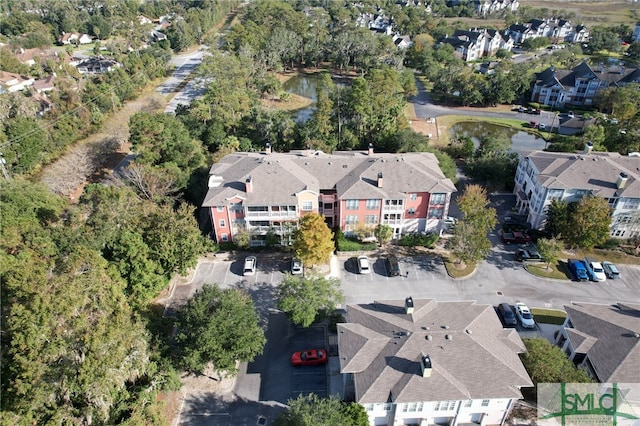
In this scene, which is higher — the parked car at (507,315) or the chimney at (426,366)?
→ the chimney at (426,366)

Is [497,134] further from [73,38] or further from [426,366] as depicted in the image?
[73,38]

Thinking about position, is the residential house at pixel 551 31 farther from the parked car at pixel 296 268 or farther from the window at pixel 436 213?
the parked car at pixel 296 268

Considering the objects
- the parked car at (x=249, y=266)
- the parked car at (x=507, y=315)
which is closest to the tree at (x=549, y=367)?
the parked car at (x=507, y=315)

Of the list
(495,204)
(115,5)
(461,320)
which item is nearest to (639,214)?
(495,204)

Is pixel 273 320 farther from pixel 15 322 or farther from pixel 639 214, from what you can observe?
pixel 639 214
